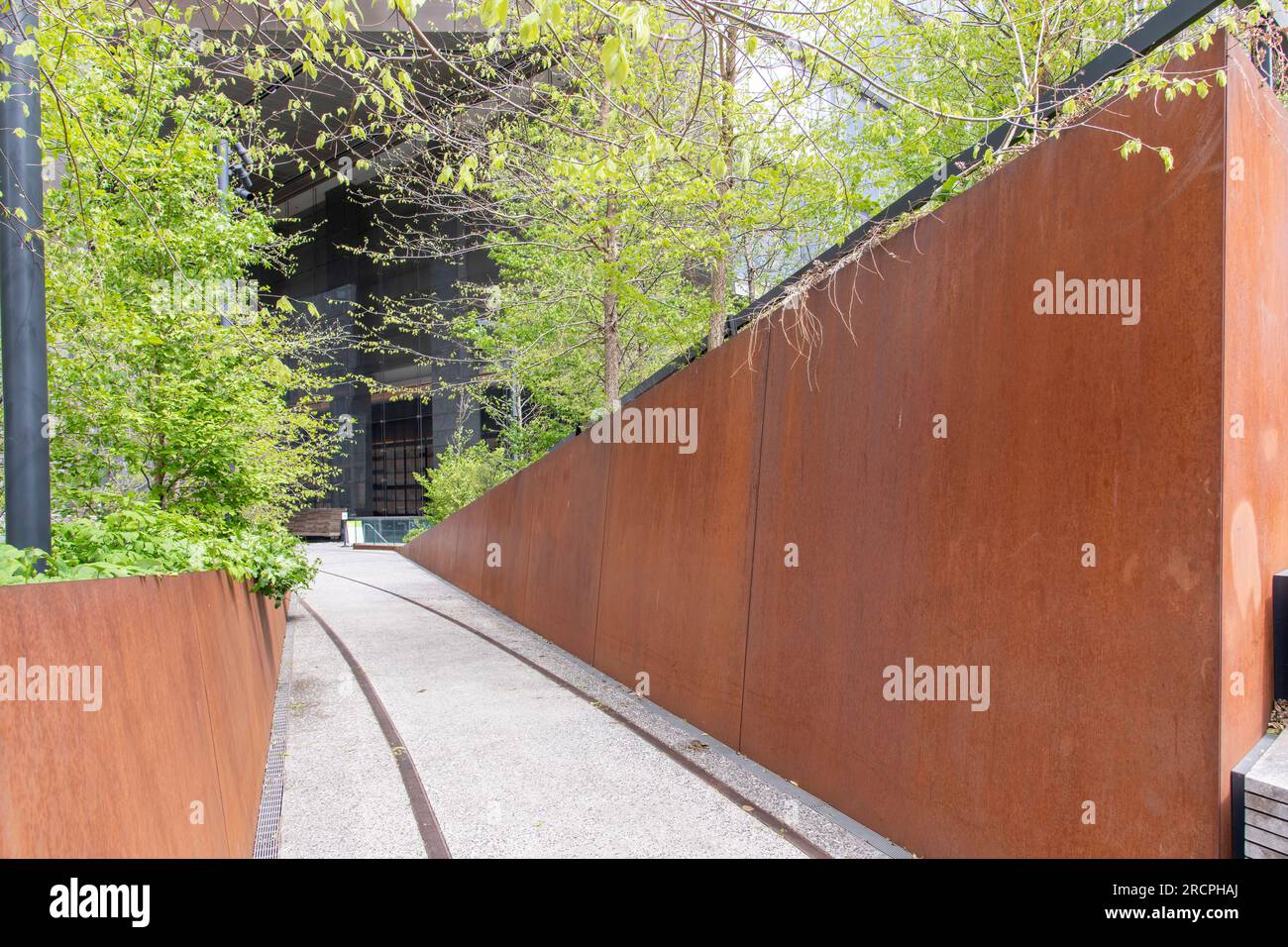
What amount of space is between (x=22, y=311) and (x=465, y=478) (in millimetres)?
17784

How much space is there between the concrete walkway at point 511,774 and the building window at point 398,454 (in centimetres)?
2608

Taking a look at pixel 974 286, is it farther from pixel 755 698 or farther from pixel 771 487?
pixel 755 698

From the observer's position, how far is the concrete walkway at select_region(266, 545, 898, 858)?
401 cm

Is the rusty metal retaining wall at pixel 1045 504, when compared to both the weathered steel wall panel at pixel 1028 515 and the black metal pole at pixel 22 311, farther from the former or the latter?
the black metal pole at pixel 22 311

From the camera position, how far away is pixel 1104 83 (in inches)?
125

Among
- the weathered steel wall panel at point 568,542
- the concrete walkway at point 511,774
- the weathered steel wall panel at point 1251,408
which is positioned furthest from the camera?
the weathered steel wall panel at point 568,542

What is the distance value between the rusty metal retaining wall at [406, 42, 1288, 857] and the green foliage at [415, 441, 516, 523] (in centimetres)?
1613

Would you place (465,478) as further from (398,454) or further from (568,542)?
(398,454)

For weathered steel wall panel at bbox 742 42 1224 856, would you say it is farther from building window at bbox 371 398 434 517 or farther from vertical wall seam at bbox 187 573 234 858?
building window at bbox 371 398 434 517

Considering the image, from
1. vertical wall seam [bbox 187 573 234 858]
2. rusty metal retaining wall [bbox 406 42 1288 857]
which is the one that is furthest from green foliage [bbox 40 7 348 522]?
rusty metal retaining wall [bbox 406 42 1288 857]

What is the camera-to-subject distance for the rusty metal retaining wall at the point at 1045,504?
266 centimetres

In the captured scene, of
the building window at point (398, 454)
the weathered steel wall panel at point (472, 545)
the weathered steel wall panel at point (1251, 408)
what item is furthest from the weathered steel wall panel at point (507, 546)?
the building window at point (398, 454)

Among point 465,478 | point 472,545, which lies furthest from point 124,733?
point 465,478
